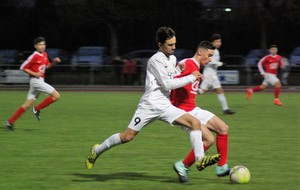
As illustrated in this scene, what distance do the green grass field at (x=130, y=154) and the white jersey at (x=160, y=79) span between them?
0.99 meters

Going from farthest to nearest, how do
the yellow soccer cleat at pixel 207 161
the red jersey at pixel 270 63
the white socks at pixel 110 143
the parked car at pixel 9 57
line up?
the parked car at pixel 9 57 → the red jersey at pixel 270 63 → the white socks at pixel 110 143 → the yellow soccer cleat at pixel 207 161

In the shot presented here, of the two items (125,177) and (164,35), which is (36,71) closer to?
(125,177)

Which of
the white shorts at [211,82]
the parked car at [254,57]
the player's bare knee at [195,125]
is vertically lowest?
the parked car at [254,57]

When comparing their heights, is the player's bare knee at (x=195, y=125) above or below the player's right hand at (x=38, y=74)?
above

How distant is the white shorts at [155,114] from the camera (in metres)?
7.44

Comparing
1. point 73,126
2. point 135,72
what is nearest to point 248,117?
point 73,126

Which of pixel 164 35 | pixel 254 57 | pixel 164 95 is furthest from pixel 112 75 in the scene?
pixel 164 35

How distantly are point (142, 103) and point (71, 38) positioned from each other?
1818 inches

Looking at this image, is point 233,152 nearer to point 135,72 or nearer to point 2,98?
point 2,98

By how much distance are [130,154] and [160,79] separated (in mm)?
A: 2793

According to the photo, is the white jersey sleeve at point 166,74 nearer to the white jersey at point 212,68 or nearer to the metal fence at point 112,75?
the white jersey at point 212,68

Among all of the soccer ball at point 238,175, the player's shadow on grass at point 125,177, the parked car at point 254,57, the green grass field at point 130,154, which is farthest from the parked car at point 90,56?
the soccer ball at point 238,175

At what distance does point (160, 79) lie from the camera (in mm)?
7410

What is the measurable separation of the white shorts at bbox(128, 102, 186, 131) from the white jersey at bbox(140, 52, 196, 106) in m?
0.06
